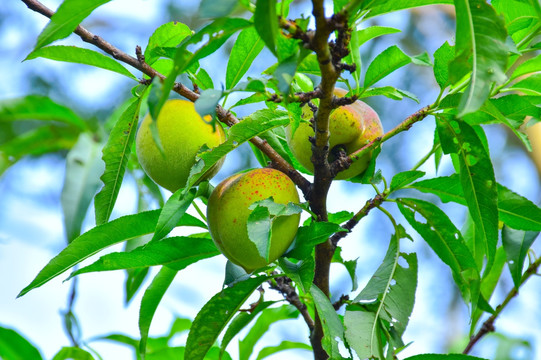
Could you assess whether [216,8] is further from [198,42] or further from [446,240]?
[446,240]

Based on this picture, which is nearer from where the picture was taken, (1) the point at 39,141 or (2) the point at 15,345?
(2) the point at 15,345

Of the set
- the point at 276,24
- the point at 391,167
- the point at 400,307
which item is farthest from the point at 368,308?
the point at 391,167

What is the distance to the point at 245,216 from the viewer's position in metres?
0.83

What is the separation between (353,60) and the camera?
0.80 metres

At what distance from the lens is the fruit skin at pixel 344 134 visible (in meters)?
0.92

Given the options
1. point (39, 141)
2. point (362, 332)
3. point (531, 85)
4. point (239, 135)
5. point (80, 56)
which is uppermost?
point (39, 141)

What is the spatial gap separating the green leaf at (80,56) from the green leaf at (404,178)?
44 centimetres

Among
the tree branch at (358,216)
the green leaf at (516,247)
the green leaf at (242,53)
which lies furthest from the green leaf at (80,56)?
the green leaf at (516,247)

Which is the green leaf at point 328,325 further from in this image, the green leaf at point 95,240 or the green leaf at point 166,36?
the green leaf at point 166,36

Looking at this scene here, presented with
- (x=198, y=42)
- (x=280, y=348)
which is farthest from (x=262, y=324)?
(x=198, y=42)

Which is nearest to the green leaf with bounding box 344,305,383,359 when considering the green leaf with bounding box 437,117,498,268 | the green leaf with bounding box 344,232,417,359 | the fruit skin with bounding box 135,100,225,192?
the green leaf with bounding box 344,232,417,359

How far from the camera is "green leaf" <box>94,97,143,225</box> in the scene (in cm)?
90

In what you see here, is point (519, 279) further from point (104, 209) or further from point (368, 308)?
point (104, 209)

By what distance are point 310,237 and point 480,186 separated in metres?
0.25
